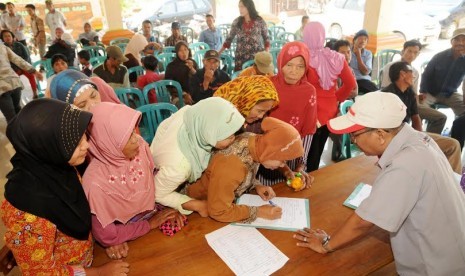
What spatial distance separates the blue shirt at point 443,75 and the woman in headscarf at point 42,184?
13.4 feet

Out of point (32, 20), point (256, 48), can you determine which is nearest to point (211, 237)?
point (256, 48)

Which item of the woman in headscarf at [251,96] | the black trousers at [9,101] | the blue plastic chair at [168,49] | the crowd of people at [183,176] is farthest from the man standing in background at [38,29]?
the woman in headscarf at [251,96]

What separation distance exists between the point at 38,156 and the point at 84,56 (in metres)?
4.15

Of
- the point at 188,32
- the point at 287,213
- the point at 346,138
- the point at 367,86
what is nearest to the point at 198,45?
the point at 188,32

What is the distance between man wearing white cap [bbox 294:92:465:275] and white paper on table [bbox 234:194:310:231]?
20cm

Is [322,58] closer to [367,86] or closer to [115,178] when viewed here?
[367,86]

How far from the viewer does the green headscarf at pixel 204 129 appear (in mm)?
1368

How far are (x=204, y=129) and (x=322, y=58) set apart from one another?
1690 mm

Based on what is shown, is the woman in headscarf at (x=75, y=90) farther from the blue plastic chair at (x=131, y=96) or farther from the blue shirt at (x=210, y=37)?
the blue shirt at (x=210, y=37)

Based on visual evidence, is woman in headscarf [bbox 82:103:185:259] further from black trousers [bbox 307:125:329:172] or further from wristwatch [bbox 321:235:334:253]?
black trousers [bbox 307:125:329:172]

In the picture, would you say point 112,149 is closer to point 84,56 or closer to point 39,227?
point 39,227

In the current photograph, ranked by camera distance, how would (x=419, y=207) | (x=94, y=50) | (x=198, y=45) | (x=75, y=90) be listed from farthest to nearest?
(x=198, y=45)
(x=94, y=50)
(x=75, y=90)
(x=419, y=207)

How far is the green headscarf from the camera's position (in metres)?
1.37

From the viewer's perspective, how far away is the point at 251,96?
72.8 inches
